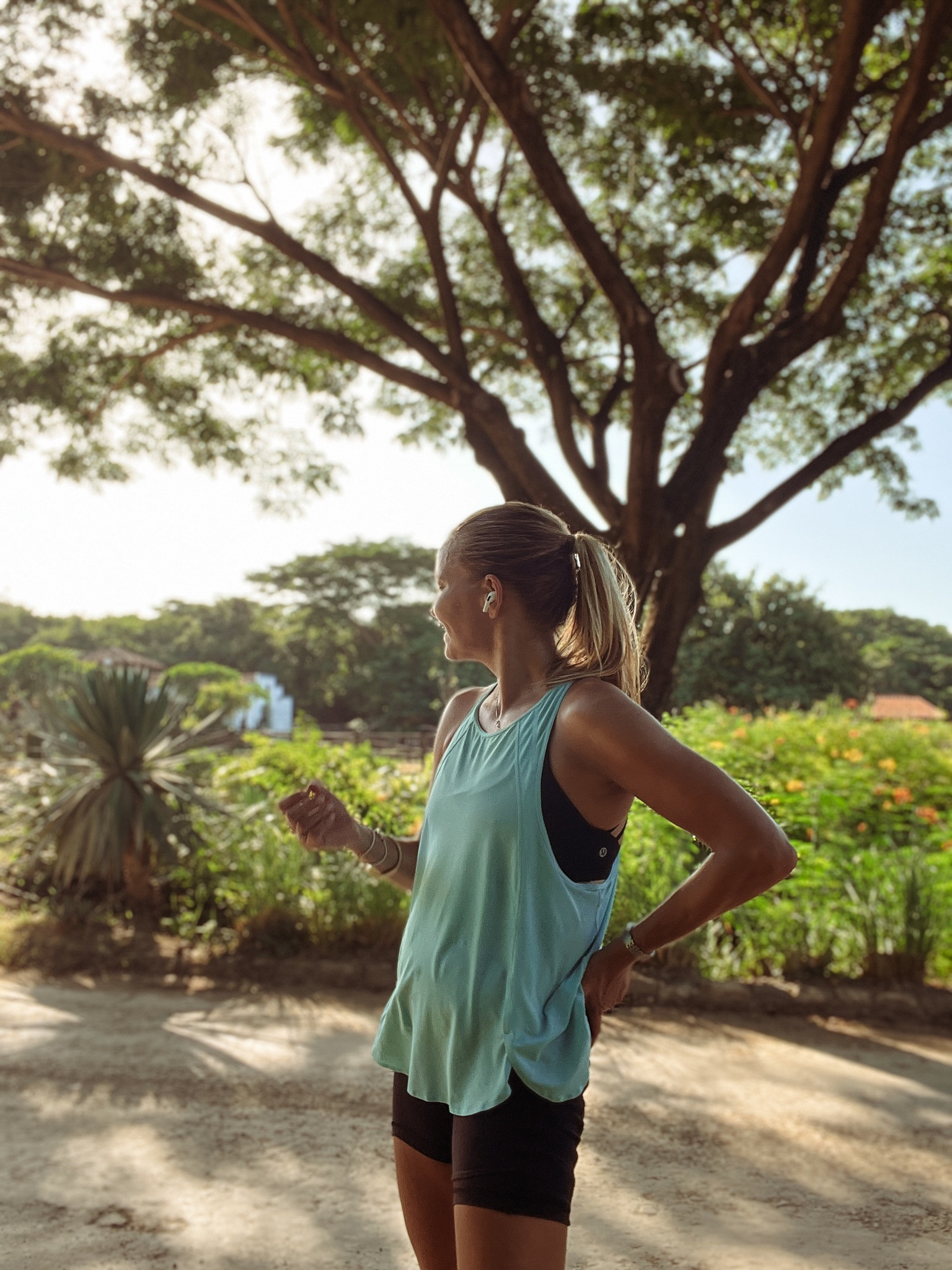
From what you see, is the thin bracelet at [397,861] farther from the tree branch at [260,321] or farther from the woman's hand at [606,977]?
the tree branch at [260,321]

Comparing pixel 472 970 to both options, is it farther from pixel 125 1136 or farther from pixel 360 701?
pixel 360 701

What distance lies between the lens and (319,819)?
181 cm

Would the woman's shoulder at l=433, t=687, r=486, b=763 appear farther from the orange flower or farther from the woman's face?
the orange flower

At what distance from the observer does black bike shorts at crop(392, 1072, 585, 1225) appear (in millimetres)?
1397

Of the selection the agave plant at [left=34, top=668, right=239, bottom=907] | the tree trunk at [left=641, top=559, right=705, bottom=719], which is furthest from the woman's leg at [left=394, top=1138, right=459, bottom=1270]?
the agave plant at [left=34, top=668, right=239, bottom=907]

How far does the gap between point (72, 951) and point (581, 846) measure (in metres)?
5.72

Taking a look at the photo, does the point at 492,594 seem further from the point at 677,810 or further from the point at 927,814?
the point at 927,814

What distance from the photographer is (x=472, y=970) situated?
1.53m

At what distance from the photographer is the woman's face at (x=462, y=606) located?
1.77 meters

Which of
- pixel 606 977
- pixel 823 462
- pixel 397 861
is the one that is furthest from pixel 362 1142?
pixel 823 462

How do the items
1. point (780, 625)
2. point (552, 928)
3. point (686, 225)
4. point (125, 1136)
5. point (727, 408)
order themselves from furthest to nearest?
1. point (780, 625)
2. point (686, 225)
3. point (727, 408)
4. point (125, 1136)
5. point (552, 928)

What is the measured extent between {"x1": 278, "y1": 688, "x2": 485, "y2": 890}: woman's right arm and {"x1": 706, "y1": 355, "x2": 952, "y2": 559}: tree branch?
14.0 feet

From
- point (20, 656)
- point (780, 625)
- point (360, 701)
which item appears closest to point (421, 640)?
point (360, 701)

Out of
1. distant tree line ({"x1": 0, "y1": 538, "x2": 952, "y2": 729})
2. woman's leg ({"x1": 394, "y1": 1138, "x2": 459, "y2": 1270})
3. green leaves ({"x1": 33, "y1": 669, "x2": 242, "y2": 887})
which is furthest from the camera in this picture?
distant tree line ({"x1": 0, "y1": 538, "x2": 952, "y2": 729})
